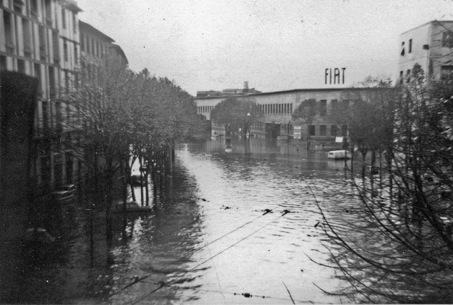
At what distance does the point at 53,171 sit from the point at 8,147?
9344mm

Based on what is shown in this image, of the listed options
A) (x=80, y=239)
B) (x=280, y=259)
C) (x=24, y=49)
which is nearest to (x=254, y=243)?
(x=280, y=259)

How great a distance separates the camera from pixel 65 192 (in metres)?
24.7

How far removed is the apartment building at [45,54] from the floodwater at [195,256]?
15.4ft

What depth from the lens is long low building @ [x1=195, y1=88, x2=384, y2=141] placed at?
6962cm

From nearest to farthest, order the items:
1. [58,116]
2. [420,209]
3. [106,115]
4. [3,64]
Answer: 1. [420,209]
2. [3,64]
3. [106,115]
4. [58,116]

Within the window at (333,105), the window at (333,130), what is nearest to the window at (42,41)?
the window at (333,105)

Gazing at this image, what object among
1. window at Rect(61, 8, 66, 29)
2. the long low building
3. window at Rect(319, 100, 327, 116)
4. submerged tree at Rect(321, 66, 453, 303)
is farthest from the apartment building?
window at Rect(319, 100, 327, 116)

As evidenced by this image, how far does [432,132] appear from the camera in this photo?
28.8 feet

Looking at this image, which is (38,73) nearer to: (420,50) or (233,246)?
(233,246)

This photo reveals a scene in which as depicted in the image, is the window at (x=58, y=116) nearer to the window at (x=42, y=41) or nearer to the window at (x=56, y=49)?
the window at (x=56, y=49)

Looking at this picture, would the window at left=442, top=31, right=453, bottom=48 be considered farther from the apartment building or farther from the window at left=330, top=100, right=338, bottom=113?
the window at left=330, top=100, right=338, bottom=113

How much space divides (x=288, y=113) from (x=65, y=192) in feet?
199

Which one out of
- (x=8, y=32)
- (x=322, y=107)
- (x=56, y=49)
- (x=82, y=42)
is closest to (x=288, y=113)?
(x=322, y=107)

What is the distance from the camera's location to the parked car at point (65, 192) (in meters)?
24.3
